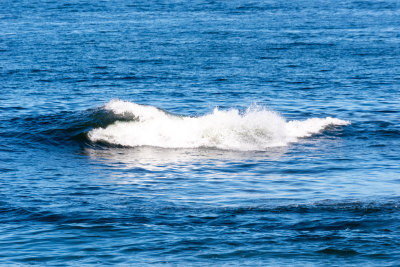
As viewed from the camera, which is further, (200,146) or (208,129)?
(208,129)

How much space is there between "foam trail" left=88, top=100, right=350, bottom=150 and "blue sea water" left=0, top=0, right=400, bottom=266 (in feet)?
0.22

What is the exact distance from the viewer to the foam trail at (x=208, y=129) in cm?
2255

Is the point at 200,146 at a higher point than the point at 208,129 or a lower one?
lower

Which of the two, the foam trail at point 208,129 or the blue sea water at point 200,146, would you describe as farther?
the foam trail at point 208,129

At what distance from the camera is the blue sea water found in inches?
481

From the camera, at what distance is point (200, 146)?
22156mm

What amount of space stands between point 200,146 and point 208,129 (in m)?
1.32

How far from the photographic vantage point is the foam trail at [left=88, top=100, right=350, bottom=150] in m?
22.5

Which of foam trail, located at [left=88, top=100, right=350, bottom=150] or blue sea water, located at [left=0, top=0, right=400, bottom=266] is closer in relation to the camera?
blue sea water, located at [left=0, top=0, right=400, bottom=266]

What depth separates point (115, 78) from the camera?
3206 cm

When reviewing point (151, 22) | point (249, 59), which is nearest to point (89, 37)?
point (151, 22)

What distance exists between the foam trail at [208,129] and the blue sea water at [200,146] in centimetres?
7

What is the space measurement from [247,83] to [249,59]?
6151 millimetres

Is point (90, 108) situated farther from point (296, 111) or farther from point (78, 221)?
point (78, 221)
